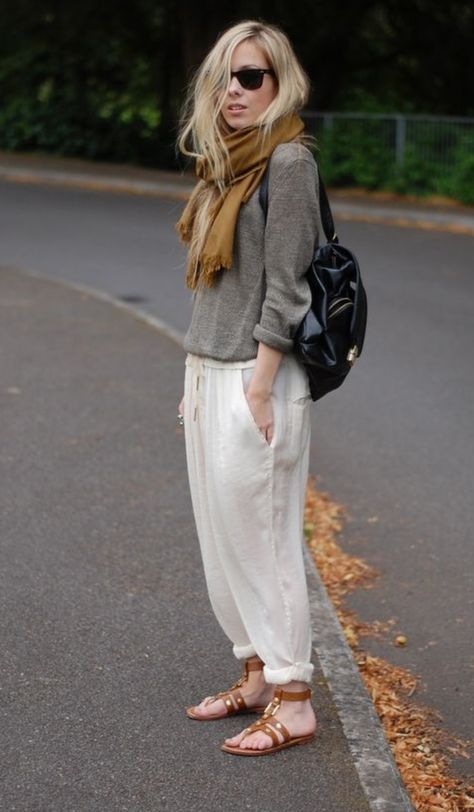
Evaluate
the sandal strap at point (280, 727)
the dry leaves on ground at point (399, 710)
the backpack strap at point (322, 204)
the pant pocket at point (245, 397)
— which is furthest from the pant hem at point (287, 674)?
the backpack strap at point (322, 204)

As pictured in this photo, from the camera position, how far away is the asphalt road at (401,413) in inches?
220

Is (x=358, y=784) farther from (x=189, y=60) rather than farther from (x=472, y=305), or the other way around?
(x=189, y=60)

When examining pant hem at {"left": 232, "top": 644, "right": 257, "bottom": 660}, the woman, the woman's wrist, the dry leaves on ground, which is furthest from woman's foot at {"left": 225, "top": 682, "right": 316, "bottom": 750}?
the woman's wrist

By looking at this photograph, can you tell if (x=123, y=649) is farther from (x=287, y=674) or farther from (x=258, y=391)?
(x=258, y=391)

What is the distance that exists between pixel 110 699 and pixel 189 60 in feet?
75.3

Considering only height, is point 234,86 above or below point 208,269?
above

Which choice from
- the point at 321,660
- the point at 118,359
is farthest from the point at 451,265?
the point at 321,660

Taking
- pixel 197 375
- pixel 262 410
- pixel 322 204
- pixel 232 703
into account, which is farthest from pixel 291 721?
pixel 322 204

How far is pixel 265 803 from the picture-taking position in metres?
3.79

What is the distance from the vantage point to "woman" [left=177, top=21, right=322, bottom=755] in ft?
12.6

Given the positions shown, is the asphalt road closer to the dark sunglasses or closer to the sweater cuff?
the sweater cuff

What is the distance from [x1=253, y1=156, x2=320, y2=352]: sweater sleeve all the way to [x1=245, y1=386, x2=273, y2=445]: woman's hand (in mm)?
145

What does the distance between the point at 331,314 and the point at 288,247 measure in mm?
217

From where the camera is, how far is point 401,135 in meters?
22.5
